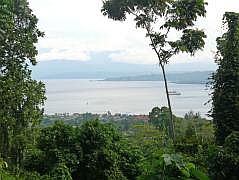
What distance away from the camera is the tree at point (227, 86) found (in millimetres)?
11250

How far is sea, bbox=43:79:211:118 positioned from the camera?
2498 inches

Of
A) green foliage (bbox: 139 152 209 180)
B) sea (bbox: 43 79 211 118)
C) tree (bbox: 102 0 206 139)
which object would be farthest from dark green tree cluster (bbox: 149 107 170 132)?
sea (bbox: 43 79 211 118)

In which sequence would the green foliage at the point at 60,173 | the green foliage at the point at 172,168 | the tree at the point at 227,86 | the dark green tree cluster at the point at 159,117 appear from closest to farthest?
the green foliage at the point at 172,168, the green foliage at the point at 60,173, the tree at the point at 227,86, the dark green tree cluster at the point at 159,117

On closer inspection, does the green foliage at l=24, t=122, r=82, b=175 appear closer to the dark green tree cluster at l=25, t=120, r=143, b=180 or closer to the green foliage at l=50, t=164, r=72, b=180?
the dark green tree cluster at l=25, t=120, r=143, b=180

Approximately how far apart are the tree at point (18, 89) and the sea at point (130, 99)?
30.5 meters

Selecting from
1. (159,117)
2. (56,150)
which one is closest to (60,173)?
(56,150)

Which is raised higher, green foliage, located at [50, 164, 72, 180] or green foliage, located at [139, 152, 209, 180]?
green foliage, located at [139, 152, 209, 180]

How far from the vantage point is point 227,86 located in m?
11.6

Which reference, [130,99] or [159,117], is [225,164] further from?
[130,99]

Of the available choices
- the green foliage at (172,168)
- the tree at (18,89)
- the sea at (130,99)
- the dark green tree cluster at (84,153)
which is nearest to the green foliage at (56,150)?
the dark green tree cluster at (84,153)

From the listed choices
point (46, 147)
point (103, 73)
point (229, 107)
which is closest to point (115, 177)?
point (46, 147)

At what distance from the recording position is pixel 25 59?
14938mm

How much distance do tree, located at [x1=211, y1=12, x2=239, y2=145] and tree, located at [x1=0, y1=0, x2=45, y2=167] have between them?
19.4ft

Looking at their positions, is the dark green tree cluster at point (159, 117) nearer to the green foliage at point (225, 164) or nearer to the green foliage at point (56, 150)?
the green foliage at point (56, 150)
